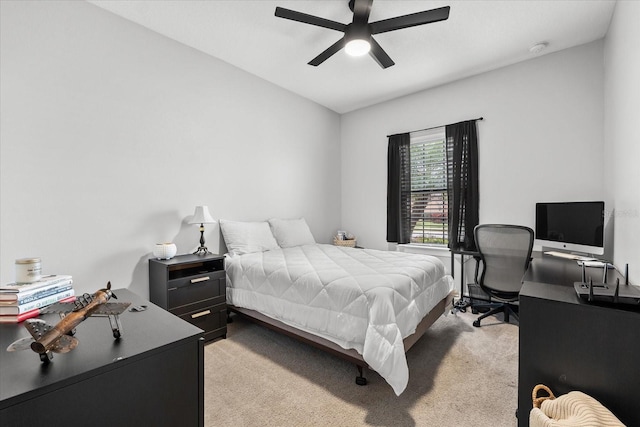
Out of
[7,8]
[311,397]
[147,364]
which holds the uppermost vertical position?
Result: [7,8]

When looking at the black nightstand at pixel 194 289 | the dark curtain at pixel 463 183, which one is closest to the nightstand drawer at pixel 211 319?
the black nightstand at pixel 194 289

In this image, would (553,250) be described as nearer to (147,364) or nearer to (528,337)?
(528,337)

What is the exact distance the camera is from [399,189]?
14.5ft

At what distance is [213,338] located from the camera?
8.84 feet

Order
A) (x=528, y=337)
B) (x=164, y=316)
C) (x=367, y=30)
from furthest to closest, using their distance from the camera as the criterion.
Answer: (x=367, y=30)
(x=528, y=337)
(x=164, y=316)

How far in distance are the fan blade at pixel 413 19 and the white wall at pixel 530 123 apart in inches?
75.5

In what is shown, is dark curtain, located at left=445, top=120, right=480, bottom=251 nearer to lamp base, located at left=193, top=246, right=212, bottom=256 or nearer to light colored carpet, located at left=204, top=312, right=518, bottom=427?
light colored carpet, located at left=204, top=312, right=518, bottom=427

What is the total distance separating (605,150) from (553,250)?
1.08 metres

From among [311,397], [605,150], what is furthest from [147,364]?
[605,150]

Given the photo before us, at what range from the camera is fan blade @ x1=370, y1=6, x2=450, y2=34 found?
6.92ft

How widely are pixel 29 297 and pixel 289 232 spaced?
8.81ft

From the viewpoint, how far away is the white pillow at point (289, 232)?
12.2 ft

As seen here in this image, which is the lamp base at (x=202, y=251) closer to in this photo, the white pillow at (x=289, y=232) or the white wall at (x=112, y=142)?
the white wall at (x=112, y=142)

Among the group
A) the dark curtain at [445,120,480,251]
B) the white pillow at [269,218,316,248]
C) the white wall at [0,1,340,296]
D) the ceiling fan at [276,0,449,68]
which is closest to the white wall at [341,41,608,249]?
the dark curtain at [445,120,480,251]
